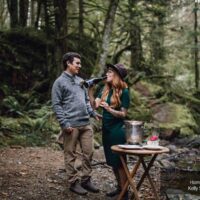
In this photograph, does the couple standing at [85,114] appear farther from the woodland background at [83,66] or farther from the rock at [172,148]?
the rock at [172,148]

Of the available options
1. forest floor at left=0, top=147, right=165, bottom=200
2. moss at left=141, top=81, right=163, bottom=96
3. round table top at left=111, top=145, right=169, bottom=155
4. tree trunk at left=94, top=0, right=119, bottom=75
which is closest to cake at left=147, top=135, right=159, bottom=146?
round table top at left=111, top=145, right=169, bottom=155

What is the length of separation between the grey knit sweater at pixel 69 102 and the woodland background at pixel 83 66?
4.66 m

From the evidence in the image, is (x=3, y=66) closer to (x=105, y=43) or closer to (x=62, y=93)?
(x=105, y=43)

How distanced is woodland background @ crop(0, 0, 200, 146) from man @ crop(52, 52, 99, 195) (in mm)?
4448

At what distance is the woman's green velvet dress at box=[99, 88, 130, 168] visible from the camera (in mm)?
6246

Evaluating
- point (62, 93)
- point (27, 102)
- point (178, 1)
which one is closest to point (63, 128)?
point (62, 93)

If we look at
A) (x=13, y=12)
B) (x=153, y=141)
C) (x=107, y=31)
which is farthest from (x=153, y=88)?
(x=153, y=141)

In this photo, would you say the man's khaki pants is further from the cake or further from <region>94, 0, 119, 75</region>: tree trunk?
<region>94, 0, 119, 75</region>: tree trunk

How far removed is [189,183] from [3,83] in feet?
28.1

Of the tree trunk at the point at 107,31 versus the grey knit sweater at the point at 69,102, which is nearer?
the grey knit sweater at the point at 69,102

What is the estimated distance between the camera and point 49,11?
48.0ft

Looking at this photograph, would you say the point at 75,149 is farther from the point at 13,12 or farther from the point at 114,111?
the point at 13,12

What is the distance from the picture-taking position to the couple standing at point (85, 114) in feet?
20.6

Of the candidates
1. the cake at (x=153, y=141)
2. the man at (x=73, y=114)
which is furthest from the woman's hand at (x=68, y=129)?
the cake at (x=153, y=141)
